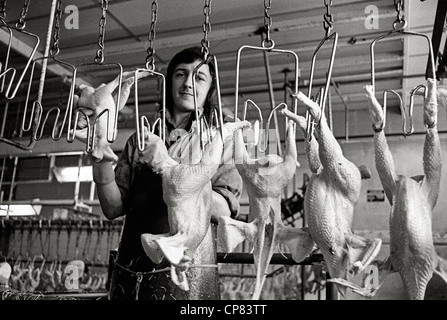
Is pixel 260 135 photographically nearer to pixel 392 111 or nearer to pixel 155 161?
pixel 155 161

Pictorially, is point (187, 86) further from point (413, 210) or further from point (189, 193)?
point (413, 210)

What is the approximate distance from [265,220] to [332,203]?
17 cm

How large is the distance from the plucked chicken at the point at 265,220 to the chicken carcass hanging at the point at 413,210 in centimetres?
20

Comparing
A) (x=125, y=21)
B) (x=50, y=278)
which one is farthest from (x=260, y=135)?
(x=50, y=278)

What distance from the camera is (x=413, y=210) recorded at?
0.98 m

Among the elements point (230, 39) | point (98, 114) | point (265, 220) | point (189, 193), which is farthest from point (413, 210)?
point (230, 39)

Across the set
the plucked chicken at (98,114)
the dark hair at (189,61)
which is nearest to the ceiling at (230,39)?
the dark hair at (189,61)

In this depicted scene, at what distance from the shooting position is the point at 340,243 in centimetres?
103

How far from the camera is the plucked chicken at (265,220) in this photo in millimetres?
1090

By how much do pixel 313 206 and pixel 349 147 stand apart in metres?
4.28

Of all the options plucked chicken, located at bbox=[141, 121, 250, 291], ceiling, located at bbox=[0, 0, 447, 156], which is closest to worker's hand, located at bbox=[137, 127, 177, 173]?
plucked chicken, located at bbox=[141, 121, 250, 291]

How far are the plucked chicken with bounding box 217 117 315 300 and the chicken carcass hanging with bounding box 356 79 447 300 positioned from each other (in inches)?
7.8

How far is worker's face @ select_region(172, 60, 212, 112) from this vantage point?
1.56 metres

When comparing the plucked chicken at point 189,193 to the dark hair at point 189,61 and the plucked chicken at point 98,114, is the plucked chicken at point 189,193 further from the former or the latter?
the dark hair at point 189,61
